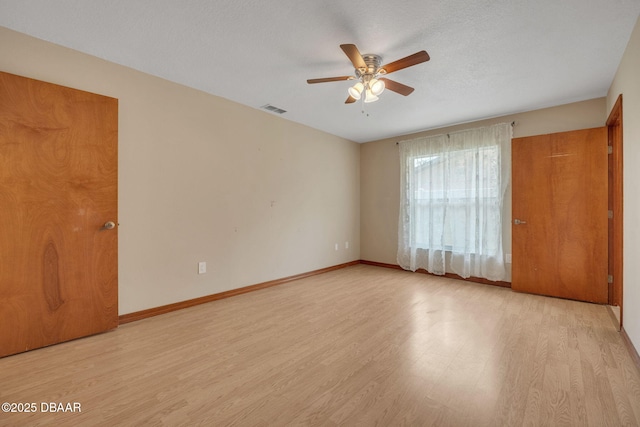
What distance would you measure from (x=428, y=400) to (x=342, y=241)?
147 inches

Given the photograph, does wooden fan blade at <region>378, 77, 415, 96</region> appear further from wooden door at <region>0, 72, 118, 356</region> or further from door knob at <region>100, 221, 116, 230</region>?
door knob at <region>100, 221, 116, 230</region>

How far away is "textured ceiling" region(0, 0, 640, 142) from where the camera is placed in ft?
6.27

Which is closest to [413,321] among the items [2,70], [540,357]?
[540,357]

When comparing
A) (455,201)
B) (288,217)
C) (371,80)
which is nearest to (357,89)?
(371,80)

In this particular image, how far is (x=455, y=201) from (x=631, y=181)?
2238mm

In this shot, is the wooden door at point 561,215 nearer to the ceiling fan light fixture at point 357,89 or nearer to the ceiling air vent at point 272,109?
the ceiling fan light fixture at point 357,89

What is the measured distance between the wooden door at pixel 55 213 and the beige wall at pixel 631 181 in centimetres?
411

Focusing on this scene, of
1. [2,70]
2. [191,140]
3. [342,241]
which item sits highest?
[2,70]

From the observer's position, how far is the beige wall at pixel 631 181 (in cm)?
203

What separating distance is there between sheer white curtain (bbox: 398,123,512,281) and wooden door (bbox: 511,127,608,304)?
28 cm

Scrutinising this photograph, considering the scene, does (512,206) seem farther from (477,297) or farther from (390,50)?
(390,50)

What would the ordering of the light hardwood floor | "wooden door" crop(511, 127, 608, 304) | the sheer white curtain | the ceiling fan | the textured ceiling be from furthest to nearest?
the sheer white curtain
"wooden door" crop(511, 127, 608, 304)
the ceiling fan
the textured ceiling
the light hardwood floor

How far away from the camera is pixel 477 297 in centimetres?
352

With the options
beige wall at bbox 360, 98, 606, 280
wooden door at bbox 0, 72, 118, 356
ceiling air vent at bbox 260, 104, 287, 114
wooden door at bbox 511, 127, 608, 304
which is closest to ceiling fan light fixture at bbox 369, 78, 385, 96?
ceiling air vent at bbox 260, 104, 287, 114
